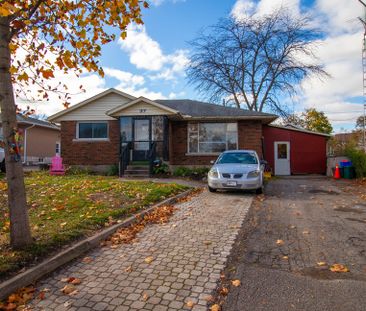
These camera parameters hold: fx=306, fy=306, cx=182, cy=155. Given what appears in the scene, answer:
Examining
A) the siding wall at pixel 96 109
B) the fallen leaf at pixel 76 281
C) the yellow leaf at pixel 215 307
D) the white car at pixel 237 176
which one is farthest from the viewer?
the siding wall at pixel 96 109

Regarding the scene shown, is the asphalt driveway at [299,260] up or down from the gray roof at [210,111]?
down

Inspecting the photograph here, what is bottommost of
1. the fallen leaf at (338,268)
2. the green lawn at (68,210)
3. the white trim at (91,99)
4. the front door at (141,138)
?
the fallen leaf at (338,268)

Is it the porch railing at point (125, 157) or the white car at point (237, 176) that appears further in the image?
the porch railing at point (125, 157)

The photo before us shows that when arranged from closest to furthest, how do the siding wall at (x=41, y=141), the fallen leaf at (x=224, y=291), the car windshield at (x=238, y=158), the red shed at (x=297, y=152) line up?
the fallen leaf at (x=224, y=291)
the car windshield at (x=238, y=158)
the red shed at (x=297, y=152)
the siding wall at (x=41, y=141)

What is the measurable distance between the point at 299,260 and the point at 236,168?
6.24 m

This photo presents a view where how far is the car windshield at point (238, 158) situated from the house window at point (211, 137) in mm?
6071

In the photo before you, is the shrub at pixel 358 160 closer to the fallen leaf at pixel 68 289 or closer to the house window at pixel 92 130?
the house window at pixel 92 130

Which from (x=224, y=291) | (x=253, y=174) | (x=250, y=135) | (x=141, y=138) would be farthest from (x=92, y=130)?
(x=224, y=291)

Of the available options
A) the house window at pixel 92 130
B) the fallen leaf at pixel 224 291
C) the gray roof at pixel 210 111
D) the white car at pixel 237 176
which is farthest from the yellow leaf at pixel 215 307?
the house window at pixel 92 130

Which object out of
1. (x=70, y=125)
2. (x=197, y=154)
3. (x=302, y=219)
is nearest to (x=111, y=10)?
(x=302, y=219)

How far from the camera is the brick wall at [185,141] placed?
1798 centimetres

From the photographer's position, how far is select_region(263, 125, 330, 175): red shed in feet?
66.0

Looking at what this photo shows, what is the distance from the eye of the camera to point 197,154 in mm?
18156

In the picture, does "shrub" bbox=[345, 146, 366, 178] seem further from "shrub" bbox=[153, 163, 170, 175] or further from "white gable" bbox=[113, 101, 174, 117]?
"white gable" bbox=[113, 101, 174, 117]
